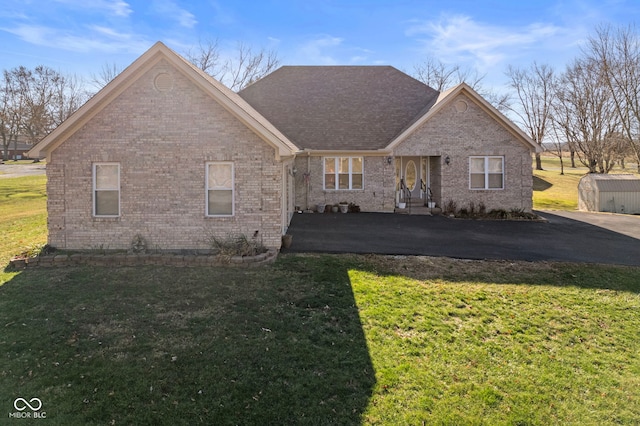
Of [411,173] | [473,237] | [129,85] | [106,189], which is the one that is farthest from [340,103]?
[106,189]

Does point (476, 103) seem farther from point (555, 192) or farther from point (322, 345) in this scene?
point (555, 192)

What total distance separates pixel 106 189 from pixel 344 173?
11204 mm

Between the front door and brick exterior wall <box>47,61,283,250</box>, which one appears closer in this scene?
brick exterior wall <box>47,61,283,250</box>

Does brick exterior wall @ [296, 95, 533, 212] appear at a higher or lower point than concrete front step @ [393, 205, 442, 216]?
higher

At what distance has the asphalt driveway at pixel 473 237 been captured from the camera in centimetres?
1154

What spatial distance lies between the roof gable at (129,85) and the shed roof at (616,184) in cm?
2004

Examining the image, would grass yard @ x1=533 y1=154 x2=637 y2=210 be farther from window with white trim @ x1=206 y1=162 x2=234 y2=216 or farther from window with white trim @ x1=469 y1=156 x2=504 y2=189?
window with white trim @ x1=206 y1=162 x2=234 y2=216

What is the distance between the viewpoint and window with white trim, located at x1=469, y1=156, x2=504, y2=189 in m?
18.8

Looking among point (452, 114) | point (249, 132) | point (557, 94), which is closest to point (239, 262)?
point (249, 132)

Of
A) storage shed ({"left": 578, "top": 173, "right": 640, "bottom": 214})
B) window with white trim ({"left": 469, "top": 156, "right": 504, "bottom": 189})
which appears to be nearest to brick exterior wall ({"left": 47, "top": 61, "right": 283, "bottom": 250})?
window with white trim ({"left": 469, "top": 156, "right": 504, "bottom": 189})

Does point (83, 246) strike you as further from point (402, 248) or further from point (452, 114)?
point (452, 114)

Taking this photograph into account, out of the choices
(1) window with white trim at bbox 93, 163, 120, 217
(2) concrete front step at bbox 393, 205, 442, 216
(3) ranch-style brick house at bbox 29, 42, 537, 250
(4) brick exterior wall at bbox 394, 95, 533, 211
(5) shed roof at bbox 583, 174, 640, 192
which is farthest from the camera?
(5) shed roof at bbox 583, 174, 640, 192

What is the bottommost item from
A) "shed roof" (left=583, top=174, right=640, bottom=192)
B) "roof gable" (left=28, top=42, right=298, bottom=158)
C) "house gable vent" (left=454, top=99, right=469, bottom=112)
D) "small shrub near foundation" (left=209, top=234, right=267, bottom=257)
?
"small shrub near foundation" (left=209, top=234, right=267, bottom=257)

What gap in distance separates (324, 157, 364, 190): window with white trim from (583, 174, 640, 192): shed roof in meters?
13.9
